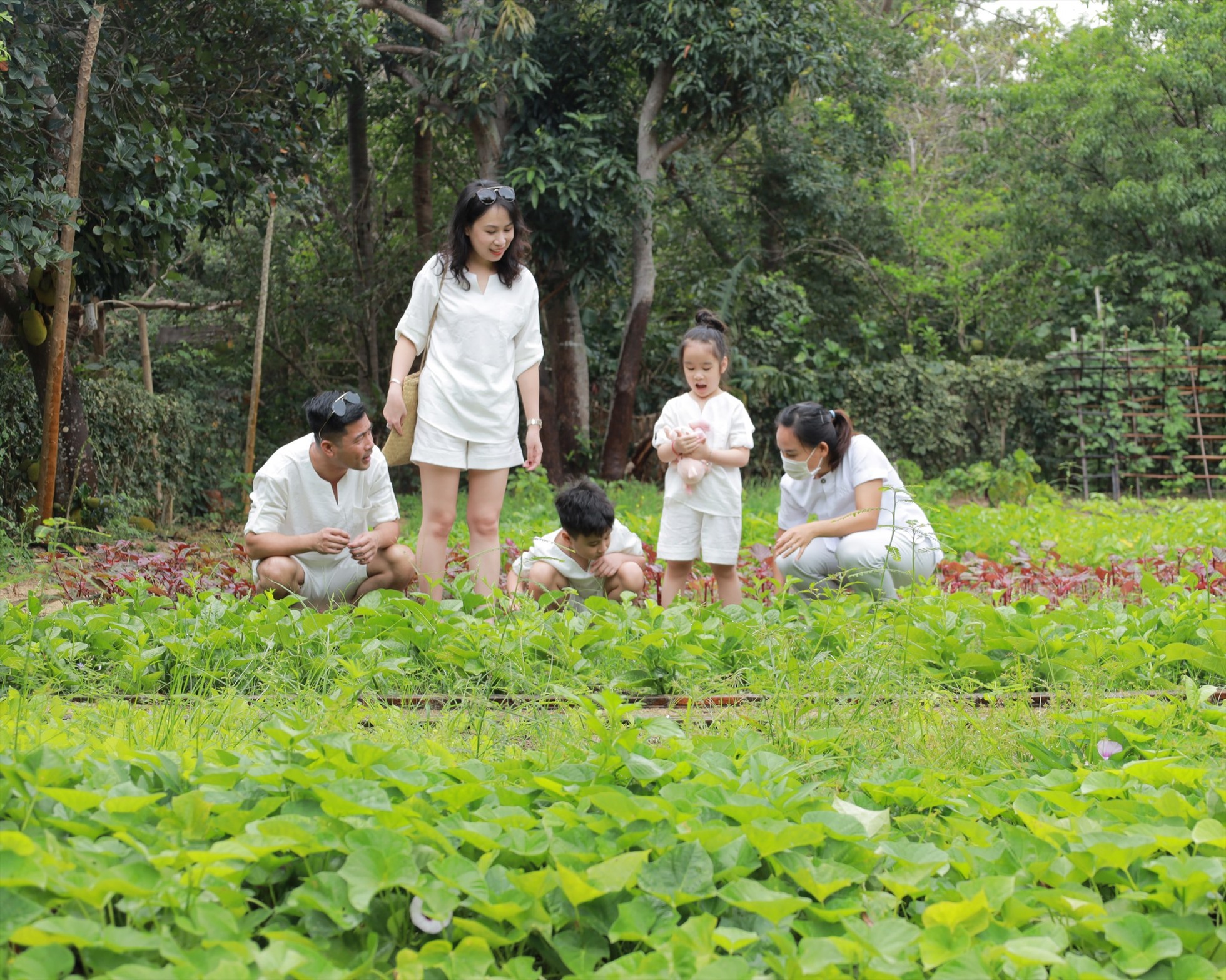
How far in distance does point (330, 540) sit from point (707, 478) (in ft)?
5.15

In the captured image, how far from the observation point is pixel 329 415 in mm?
4043

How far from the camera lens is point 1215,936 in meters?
1.68

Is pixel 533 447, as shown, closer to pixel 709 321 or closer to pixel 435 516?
pixel 435 516

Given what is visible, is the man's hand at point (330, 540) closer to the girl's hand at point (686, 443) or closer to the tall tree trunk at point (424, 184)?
the girl's hand at point (686, 443)

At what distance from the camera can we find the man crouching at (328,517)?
13.4 ft

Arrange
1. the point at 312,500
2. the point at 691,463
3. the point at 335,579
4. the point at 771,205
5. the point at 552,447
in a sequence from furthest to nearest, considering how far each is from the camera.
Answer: the point at 771,205, the point at 552,447, the point at 691,463, the point at 335,579, the point at 312,500

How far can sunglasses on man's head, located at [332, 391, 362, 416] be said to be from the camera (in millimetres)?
4012

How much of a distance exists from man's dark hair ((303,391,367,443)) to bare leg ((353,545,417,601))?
50 centimetres

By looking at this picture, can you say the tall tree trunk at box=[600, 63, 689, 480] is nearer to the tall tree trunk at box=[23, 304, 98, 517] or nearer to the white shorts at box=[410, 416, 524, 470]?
the tall tree trunk at box=[23, 304, 98, 517]

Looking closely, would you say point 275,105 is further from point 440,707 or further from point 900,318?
point 900,318

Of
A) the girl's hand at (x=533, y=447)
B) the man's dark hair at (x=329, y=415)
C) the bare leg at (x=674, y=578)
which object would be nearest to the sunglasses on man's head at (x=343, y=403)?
the man's dark hair at (x=329, y=415)

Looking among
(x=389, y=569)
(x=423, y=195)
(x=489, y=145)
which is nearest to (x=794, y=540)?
(x=389, y=569)

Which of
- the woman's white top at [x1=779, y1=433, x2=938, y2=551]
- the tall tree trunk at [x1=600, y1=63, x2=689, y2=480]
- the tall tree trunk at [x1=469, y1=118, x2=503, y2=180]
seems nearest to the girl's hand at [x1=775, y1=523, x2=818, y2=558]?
the woman's white top at [x1=779, y1=433, x2=938, y2=551]

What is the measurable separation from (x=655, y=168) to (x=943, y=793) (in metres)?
10.4
